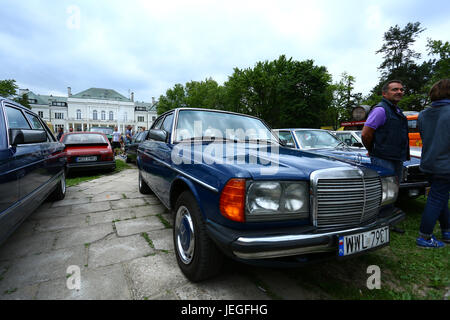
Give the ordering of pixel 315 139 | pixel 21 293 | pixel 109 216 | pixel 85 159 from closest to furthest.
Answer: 1. pixel 21 293
2. pixel 109 216
3. pixel 315 139
4. pixel 85 159

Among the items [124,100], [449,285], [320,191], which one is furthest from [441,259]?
[124,100]

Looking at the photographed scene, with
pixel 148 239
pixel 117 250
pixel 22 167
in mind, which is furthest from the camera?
pixel 148 239

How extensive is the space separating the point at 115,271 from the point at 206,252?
95 cm

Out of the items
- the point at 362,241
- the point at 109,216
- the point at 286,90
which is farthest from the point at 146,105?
the point at 362,241

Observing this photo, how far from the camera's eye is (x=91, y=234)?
268 centimetres

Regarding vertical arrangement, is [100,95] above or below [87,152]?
above

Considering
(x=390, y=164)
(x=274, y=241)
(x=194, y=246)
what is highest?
(x=390, y=164)

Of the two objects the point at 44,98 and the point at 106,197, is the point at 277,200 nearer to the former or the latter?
the point at 106,197

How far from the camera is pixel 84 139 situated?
675 cm

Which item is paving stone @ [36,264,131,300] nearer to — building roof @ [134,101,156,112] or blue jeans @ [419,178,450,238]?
blue jeans @ [419,178,450,238]

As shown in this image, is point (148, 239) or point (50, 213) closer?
point (148, 239)

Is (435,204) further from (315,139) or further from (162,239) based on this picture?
(162,239)

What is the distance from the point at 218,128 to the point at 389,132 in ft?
6.97
